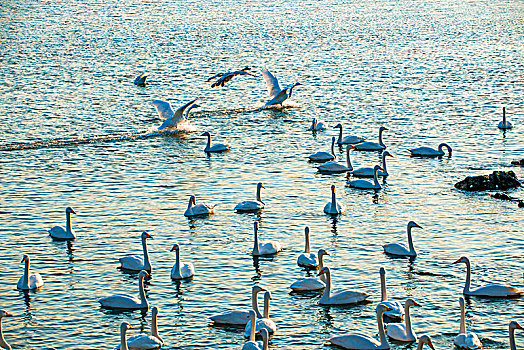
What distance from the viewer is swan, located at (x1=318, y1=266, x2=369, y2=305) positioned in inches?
840

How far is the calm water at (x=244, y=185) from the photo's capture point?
2125cm

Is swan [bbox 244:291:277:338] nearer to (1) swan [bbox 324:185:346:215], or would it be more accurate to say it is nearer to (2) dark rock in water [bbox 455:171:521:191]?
(1) swan [bbox 324:185:346:215]

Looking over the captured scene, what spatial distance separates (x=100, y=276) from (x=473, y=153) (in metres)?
18.5

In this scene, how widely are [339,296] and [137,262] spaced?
18.7 ft

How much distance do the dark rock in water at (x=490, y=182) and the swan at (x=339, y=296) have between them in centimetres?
1089

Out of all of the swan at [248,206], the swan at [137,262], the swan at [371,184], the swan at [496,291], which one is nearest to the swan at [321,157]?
the swan at [371,184]

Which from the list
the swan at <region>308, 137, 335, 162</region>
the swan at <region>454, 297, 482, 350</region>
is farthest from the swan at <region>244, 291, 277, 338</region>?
the swan at <region>308, 137, 335, 162</region>

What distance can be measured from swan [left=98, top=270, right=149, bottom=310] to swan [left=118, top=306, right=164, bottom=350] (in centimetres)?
178

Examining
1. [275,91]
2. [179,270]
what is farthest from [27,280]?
[275,91]

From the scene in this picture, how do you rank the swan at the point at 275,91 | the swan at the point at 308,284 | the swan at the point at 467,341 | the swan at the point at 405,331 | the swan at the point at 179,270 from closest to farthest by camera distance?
the swan at the point at 467,341, the swan at the point at 405,331, the swan at the point at 308,284, the swan at the point at 179,270, the swan at the point at 275,91

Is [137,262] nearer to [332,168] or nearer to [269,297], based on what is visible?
[269,297]

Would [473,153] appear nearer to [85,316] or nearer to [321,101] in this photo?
[321,101]

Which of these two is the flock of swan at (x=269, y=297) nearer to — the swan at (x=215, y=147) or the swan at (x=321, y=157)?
the swan at (x=321, y=157)

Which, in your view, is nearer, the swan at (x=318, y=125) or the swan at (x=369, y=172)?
the swan at (x=369, y=172)
